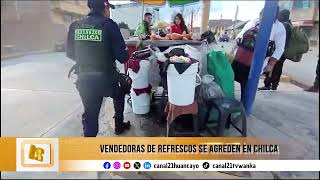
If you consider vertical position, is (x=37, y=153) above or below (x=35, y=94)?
below

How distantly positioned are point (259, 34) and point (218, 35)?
0.15 m

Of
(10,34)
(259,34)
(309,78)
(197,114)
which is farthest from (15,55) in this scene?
(309,78)

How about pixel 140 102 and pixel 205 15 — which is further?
pixel 140 102

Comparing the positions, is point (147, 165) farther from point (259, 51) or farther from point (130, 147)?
point (259, 51)

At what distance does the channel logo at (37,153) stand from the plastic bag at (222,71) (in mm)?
642

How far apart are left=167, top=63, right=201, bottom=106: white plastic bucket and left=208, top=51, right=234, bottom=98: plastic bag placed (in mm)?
72

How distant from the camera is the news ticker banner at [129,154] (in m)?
0.96

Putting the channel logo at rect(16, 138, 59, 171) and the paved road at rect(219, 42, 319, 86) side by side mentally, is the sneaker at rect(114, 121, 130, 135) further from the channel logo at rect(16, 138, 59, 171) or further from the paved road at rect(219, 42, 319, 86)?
the paved road at rect(219, 42, 319, 86)

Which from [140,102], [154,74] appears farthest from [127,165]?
[154,74]

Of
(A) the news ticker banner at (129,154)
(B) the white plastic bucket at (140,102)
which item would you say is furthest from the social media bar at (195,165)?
(B) the white plastic bucket at (140,102)

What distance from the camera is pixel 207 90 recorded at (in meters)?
1.00

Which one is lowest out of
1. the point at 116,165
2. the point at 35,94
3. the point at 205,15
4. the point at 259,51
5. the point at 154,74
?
the point at 116,165

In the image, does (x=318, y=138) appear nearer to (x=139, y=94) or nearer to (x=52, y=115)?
(x=139, y=94)

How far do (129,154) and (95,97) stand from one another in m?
0.25
